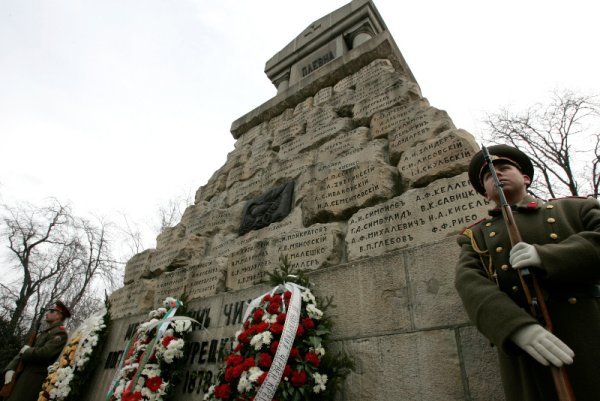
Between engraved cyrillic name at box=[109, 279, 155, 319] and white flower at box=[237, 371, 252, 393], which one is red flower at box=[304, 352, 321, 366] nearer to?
white flower at box=[237, 371, 252, 393]

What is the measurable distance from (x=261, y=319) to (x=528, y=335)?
1.82m

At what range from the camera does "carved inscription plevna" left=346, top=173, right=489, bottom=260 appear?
8.72ft

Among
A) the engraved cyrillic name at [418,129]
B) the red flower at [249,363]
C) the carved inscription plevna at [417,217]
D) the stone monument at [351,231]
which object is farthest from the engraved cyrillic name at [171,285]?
the engraved cyrillic name at [418,129]

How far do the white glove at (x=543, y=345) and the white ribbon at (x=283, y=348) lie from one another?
141 cm

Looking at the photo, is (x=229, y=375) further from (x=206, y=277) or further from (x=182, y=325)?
(x=206, y=277)

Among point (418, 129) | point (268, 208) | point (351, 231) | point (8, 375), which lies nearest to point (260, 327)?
point (351, 231)

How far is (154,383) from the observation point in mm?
3127

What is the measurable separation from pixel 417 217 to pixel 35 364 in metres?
5.40

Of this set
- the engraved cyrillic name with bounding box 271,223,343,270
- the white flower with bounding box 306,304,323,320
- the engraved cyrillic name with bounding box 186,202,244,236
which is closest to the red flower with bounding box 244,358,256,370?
the white flower with bounding box 306,304,323,320

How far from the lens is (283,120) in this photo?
6094 mm

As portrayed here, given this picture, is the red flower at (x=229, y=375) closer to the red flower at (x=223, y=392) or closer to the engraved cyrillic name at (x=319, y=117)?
the red flower at (x=223, y=392)

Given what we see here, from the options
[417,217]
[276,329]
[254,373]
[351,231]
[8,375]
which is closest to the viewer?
[254,373]

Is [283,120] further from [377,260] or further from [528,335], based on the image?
[528,335]

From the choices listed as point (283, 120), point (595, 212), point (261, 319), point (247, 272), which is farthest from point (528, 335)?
point (283, 120)
